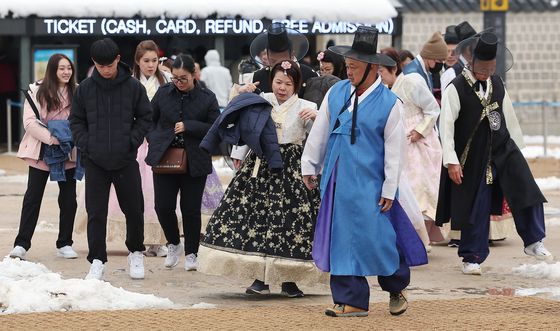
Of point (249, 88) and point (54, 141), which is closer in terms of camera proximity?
A: point (249, 88)

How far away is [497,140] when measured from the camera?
35.4 feet

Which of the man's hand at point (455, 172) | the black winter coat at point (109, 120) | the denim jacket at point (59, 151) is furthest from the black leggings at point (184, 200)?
the man's hand at point (455, 172)

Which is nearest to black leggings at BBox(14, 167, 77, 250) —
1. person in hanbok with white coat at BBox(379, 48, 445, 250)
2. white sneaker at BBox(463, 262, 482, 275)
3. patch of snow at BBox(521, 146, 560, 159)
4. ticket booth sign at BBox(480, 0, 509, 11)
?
person in hanbok with white coat at BBox(379, 48, 445, 250)

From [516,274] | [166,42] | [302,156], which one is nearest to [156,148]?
[302,156]

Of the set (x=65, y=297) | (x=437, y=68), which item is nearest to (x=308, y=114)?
(x=65, y=297)

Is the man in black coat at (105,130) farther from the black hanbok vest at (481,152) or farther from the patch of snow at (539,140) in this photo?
the patch of snow at (539,140)

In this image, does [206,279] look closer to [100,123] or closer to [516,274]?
[100,123]

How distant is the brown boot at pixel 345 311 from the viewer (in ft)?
28.0

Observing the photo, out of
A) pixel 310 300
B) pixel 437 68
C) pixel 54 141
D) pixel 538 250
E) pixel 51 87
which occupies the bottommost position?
pixel 310 300

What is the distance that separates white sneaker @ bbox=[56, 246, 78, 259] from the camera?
1141 cm

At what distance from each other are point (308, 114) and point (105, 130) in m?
1.41

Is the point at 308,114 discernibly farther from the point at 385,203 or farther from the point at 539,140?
the point at 539,140

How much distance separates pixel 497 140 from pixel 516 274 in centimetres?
98

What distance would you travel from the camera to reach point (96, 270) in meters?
10.0
